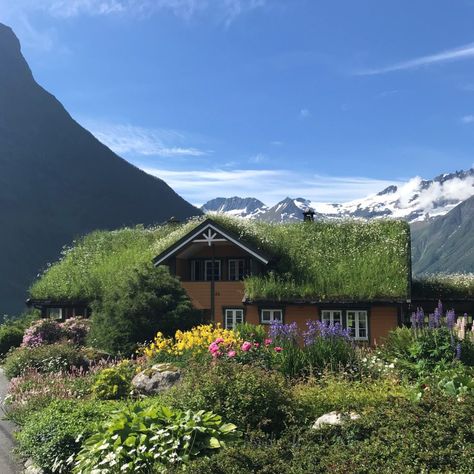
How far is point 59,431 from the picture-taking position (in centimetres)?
910

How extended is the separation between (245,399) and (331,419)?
1.34 m

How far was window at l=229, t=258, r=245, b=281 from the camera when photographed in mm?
28094

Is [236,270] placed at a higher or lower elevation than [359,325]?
higher

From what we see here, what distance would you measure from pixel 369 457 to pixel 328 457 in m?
0.49

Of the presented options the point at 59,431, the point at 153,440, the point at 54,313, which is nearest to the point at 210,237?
the point at 54,313

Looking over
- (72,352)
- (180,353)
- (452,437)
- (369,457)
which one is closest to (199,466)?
(369,457)

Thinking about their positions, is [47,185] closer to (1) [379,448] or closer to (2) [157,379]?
(2) [157,379]

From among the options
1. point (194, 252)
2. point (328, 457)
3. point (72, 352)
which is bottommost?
point (72, 352)

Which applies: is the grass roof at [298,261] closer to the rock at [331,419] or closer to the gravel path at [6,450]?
the gravel path at [6,450]

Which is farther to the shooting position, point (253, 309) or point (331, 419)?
point (253, 309)

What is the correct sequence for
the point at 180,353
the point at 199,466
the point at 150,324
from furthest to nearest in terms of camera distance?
the point at 150,324
the point at 180,353
the point at 199,466

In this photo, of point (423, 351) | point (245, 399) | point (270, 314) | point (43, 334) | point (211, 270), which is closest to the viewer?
point (245, 399)

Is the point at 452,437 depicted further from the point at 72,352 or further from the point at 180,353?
the point at 72,352

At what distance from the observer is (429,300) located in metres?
26.8
